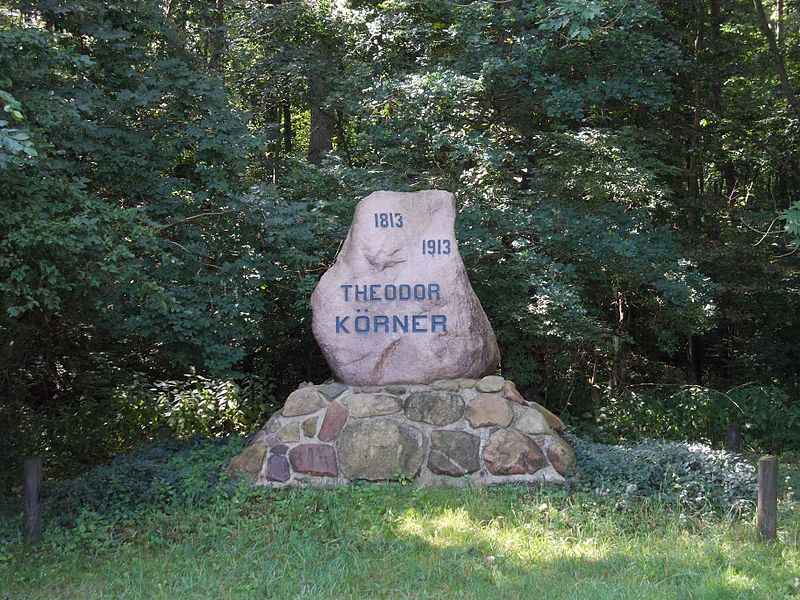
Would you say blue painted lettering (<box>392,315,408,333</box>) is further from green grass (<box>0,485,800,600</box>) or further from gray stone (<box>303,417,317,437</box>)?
green grass (<box>0,485,800,600</box>)

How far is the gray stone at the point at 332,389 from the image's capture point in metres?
7.71

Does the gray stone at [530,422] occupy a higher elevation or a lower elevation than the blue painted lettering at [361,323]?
lower

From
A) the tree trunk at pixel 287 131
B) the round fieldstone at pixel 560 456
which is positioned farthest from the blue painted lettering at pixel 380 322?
the tree trunk at pixel 287 131

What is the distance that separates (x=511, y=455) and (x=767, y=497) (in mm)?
2165

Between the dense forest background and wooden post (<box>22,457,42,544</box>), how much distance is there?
47.5 inches

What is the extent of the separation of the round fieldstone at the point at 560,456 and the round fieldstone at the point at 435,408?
0.86 metres

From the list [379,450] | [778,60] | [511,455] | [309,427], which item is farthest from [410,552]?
[778,60]

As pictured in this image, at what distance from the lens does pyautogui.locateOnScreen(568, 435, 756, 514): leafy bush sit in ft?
21.2

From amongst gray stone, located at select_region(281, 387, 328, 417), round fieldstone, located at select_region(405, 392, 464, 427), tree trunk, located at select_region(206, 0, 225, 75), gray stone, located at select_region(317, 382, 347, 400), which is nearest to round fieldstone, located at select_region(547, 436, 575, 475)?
round fieldstone, located at select_region(405, 392, 464, 427)

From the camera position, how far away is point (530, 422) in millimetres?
7496

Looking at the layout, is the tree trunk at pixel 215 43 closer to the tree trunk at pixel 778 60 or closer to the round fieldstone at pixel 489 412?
the round fieldstone at pixel 489 412

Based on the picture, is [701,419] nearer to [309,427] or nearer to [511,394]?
[511,394]

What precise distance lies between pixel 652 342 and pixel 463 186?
558 cm

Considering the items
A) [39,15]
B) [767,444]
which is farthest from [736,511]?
[39,15]
